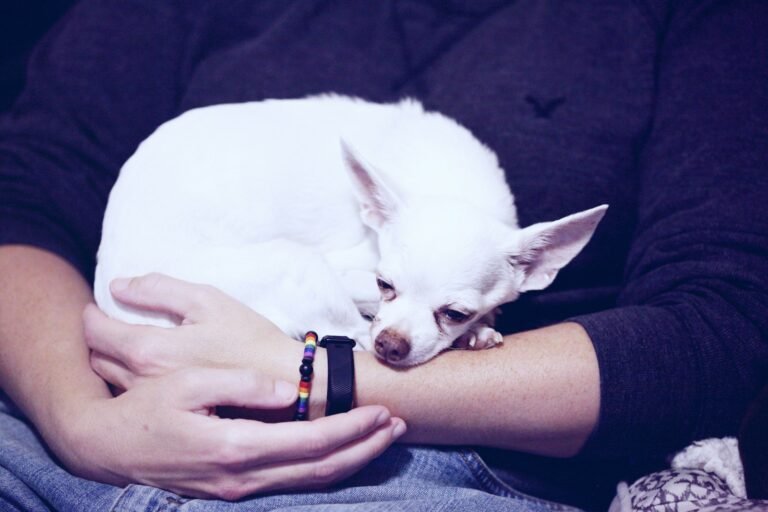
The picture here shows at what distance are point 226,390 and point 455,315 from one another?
51 centimetres

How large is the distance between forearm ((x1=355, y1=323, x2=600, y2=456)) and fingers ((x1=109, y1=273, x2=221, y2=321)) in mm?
347

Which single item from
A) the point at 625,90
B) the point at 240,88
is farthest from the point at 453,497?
the point at 240,88

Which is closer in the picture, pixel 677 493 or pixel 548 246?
pixel 677 493

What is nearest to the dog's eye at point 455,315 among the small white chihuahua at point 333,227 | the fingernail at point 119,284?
the small white chihuahua at point 333,227

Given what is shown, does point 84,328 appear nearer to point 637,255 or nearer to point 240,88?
point 240,88

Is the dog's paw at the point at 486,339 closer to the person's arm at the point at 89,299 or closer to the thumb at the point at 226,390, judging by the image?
the person's arm at the point at 89,299

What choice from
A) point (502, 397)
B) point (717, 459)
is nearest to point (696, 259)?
point (717, 459)

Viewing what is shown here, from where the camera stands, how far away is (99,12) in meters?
1.58

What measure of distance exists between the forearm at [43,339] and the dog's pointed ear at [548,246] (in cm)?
96

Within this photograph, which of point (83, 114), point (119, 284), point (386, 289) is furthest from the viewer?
point (83, 114)

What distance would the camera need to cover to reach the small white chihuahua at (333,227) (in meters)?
1.24

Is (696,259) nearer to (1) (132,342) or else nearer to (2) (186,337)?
(2) (186,337)

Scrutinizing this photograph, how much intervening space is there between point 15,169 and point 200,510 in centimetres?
97

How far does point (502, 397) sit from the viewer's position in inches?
44.3
